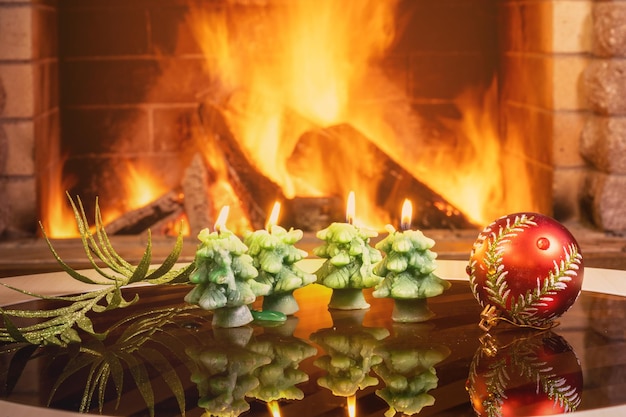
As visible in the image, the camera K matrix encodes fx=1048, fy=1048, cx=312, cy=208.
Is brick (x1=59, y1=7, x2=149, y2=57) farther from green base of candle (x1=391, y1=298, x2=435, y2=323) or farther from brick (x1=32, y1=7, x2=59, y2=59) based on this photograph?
green base of candle (x1=391, y1=298, x2=435, y2=323)

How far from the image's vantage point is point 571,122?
3.19 metres

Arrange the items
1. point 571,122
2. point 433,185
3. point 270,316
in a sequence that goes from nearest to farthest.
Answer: point 270,316
point 571,122
point 433,185

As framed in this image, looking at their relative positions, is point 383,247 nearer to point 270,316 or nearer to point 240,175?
point 270,316

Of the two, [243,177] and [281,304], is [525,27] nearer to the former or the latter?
[243,177]

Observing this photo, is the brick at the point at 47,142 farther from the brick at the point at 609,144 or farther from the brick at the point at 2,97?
the brick at the point at 609,144

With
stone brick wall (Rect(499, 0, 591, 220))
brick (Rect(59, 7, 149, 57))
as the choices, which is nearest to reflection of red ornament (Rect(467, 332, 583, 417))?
stone brick wall (Rect(499, 0, 591, 220))

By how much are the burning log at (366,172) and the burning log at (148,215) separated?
41 centimetres

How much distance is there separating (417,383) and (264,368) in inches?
7.4

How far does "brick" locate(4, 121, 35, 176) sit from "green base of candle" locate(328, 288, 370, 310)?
6.18 feet

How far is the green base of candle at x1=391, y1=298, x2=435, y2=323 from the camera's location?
1472 mm

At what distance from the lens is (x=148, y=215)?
3486mm

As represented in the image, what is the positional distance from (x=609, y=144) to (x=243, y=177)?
118 centimetres

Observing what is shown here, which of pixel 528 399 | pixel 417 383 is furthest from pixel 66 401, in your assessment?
pixel 528 399

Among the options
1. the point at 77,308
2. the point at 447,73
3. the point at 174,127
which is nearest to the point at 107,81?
the point at 174,127
